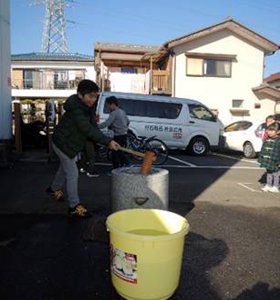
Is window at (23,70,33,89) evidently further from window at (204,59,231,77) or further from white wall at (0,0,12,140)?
white wall at (0,0,12,140)

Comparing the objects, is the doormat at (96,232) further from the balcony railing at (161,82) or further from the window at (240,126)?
the balcony railing at (161,82)

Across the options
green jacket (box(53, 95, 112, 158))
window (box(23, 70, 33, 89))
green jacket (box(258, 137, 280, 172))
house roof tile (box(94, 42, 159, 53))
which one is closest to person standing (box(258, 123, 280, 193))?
green jacket (box(258, 137, 280, 172))

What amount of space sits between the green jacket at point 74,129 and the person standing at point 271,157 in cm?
371

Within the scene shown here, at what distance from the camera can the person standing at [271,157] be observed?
21.5ft

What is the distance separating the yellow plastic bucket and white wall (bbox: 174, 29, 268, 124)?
17.6 m

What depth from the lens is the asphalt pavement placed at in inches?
113

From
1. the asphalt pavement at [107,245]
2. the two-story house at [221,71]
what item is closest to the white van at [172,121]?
the asphalt pavement at [107,245]

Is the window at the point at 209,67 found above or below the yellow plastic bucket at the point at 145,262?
above

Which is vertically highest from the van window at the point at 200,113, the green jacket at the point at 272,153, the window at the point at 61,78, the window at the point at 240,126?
the window at the point at 61,78

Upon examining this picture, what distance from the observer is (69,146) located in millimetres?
4461

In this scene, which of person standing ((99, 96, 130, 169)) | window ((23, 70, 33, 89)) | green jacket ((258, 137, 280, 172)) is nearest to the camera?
green jacket ((258, 137, 280, 172))

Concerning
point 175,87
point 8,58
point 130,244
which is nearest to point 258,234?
point 130,244

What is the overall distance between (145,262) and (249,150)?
11.3 metres

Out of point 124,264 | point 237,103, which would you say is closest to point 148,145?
point 124,264
